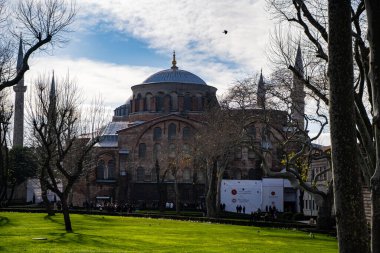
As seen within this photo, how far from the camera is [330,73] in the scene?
26.1 ft

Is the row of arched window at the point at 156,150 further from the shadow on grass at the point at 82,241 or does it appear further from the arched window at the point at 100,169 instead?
the shadow on grass at the point at 82,241

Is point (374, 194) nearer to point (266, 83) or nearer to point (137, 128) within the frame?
point (266, 83)

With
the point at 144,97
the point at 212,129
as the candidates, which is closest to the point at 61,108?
the point at 212,129

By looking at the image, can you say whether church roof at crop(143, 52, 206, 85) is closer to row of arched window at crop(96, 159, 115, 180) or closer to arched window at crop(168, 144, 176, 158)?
arched window at crop(168, 144, 176, 158)

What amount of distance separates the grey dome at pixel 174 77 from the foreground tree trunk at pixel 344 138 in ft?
230

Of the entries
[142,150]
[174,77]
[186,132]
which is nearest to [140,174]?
[142,150]

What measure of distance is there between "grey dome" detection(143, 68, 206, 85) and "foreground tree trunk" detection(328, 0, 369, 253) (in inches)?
2757

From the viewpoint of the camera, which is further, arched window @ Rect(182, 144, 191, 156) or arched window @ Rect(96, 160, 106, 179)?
arched window @ Rect(96, 160, 106, 179)

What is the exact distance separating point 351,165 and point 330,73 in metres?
1.29

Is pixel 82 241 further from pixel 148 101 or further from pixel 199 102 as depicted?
pixel 148 101

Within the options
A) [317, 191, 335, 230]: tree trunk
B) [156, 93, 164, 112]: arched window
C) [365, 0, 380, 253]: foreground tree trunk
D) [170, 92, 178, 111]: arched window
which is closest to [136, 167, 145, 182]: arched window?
[156, 93, 164, 112]: arched window

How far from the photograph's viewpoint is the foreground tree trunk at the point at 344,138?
765cm

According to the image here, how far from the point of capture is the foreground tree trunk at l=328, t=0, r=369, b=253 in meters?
7.65

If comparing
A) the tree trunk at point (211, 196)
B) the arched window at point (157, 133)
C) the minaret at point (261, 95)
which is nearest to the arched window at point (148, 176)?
the arched window at point (157, 133)
